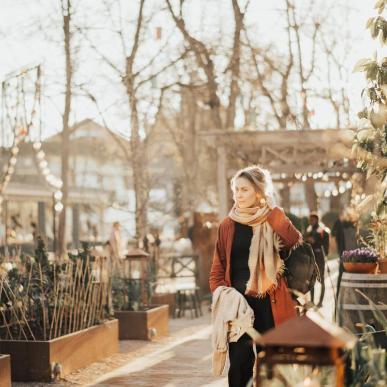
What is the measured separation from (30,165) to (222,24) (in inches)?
1673

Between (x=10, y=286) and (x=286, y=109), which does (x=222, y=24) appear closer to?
(x=286, y=109)

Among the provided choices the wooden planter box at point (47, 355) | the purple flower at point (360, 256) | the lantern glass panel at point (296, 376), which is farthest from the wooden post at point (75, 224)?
the lantern glass panel at point (296, 376)

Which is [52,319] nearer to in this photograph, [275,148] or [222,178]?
[222,178]

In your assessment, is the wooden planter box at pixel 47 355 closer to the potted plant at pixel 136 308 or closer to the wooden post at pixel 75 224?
the potted plant at pixel 136 308

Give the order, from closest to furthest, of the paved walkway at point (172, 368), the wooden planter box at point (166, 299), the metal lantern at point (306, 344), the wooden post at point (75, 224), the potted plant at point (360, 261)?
the metal lantern at point (306, 344), the paved walkway at point (172, 368), the potted plant at point (360, 261), the wooden planter box at point (166, 299), the wooden post at point (75, 224)

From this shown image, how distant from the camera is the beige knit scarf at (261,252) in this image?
19.5ft

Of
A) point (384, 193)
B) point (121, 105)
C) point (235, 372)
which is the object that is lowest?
point (235, 372)

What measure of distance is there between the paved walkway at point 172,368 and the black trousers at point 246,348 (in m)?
1.37

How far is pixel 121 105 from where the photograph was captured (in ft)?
84.1

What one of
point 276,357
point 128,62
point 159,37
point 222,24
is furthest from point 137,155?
point 276,357

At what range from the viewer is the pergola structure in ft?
71.6

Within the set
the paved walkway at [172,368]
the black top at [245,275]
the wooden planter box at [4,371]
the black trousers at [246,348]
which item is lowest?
the paved walkway at [172,368]

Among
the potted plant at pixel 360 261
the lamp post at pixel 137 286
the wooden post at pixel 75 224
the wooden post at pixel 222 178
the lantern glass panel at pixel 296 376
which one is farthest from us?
the wooden post at pixel 75 224

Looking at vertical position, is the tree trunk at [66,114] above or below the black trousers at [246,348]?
above
